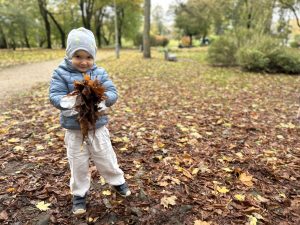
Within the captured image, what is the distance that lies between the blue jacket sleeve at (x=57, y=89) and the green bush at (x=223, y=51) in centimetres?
1267

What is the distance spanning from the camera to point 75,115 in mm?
2537

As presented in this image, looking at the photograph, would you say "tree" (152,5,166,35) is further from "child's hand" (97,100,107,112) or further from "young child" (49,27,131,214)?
"child's hand" (97,100,107,112)

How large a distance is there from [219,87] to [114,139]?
19.1 feet

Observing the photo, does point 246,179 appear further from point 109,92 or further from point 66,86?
point 66,86

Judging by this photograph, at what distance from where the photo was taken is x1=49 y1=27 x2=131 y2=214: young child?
8.18ft

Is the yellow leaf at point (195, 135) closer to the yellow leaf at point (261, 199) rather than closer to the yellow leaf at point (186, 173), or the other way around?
the yellow leaf at point (186, 173)

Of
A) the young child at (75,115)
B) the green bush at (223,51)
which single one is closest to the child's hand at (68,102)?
the young child at (75,115)

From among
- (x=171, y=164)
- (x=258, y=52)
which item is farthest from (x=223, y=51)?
(x=171, y=164)

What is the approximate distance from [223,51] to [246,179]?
11.8m

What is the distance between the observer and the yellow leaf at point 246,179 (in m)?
3.49

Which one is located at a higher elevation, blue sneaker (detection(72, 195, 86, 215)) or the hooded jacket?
the hooded jacket

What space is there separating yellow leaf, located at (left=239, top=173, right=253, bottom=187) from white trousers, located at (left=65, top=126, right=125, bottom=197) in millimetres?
1560

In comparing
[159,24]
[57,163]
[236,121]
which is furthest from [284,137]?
[159,24]

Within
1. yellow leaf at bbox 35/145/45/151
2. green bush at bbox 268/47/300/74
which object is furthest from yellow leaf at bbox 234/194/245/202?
green bush at bbox 268/47/300/74
